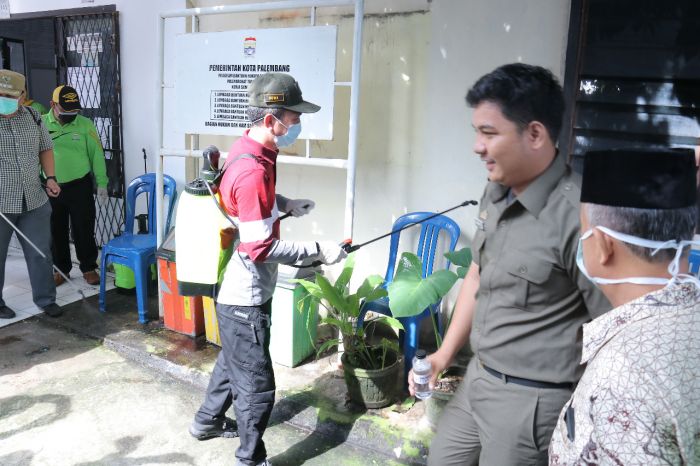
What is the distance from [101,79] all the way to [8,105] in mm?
1585

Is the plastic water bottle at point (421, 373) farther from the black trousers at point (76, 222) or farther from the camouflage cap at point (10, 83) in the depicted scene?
the black trousers at point (76, 222)

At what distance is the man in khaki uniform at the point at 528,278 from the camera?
1607 millimetres

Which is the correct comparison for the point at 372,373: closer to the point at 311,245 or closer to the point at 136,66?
the point at 311,245

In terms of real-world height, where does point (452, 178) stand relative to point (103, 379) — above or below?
above

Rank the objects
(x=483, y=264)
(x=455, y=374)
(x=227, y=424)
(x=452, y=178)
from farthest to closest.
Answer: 1. (x=452, y=178)
2. (x=455, y=374)
3. (x=227, y=424)
4. (x=483, y=264)

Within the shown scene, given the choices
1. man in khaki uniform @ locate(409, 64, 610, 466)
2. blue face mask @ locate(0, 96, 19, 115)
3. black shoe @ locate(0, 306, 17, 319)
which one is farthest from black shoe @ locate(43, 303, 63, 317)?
man in khaki uniform @ locate(409, 64, 610, 466)

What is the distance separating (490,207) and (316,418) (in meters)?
2.11

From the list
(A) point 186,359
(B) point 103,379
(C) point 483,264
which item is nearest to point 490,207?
(C) point 483,264

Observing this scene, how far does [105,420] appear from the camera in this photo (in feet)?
11.3

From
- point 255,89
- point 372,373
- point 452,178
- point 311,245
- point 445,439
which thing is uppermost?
point 255,89

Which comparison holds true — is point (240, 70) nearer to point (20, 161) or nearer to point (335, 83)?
point (335, 83)

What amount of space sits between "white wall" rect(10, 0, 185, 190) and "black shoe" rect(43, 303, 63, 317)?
1603 millimetres

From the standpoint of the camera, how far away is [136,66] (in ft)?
17.9

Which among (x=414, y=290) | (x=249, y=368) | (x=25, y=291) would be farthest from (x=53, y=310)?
(x=414, y=290)
